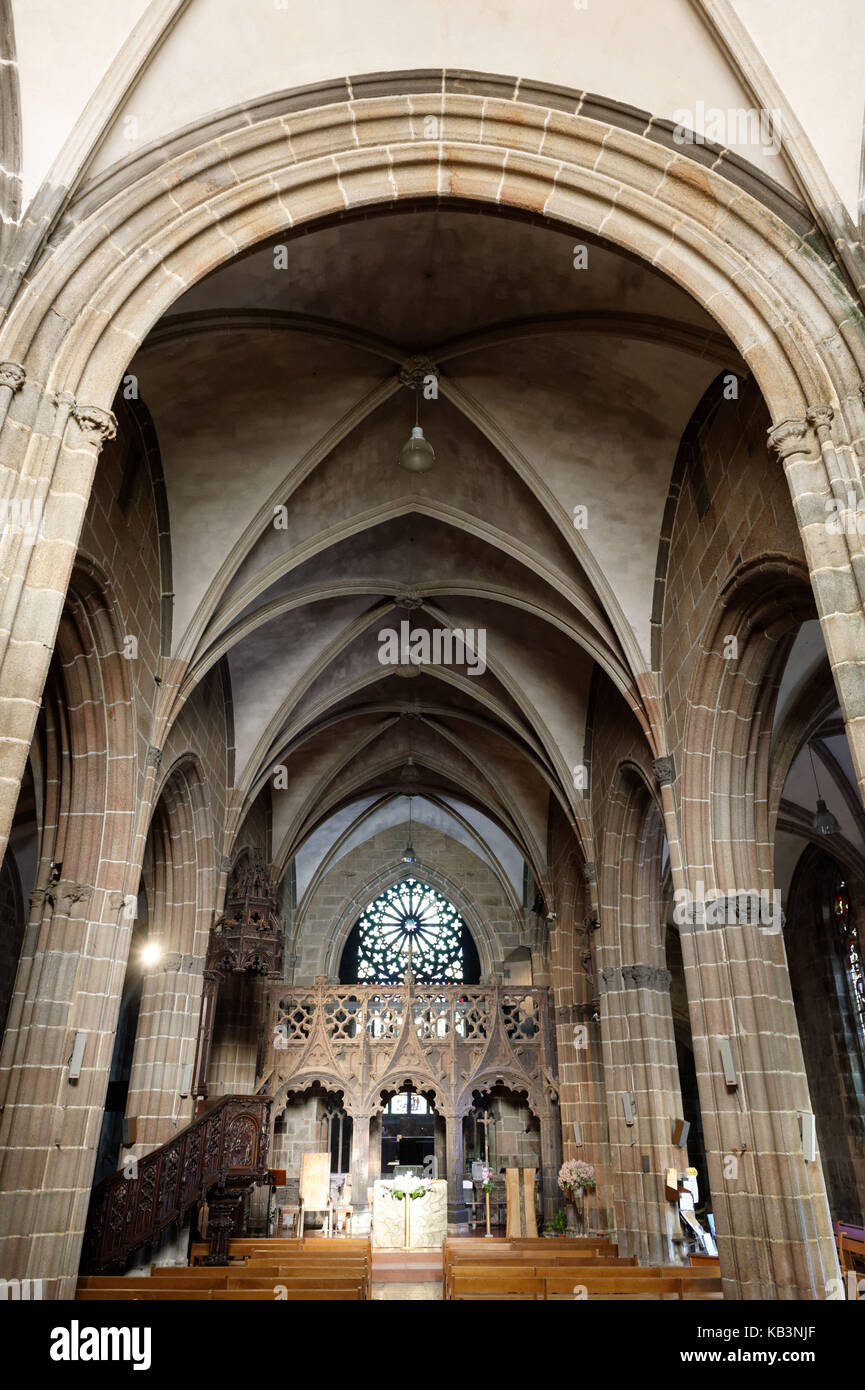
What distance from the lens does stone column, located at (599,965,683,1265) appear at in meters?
11.6

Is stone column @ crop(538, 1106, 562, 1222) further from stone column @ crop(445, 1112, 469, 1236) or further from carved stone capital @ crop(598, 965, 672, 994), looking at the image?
carved stone capital @ crop(598, 965, 672, 994)

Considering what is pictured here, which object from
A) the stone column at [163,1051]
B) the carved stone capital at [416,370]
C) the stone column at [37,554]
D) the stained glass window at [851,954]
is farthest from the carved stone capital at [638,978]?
the stone column at [37,554]

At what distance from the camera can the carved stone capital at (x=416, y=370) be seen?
10.4 m

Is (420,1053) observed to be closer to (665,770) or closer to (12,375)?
(665,770)

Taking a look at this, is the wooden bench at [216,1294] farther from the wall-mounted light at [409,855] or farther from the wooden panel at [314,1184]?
the wall-mounted light at [409,855]

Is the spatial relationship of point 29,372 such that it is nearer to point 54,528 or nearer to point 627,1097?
point 54,528

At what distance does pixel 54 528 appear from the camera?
18.4 feet

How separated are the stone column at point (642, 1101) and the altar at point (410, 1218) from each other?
358 centimetres

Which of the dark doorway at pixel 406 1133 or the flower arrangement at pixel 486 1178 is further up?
the dark doorway at pixel 406 1133

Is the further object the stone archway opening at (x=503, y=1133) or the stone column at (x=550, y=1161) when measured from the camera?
the stone archway opening at (x=503, y=1133)

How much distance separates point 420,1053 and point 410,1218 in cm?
265

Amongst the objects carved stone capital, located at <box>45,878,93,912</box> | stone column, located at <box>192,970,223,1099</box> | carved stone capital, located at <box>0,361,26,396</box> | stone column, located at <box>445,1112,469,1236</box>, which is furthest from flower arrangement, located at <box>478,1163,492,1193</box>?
carved stone capital, located at <box>0,361,26,396</box>

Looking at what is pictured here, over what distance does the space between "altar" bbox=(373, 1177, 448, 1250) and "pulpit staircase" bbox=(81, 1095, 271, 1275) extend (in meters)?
3.91
